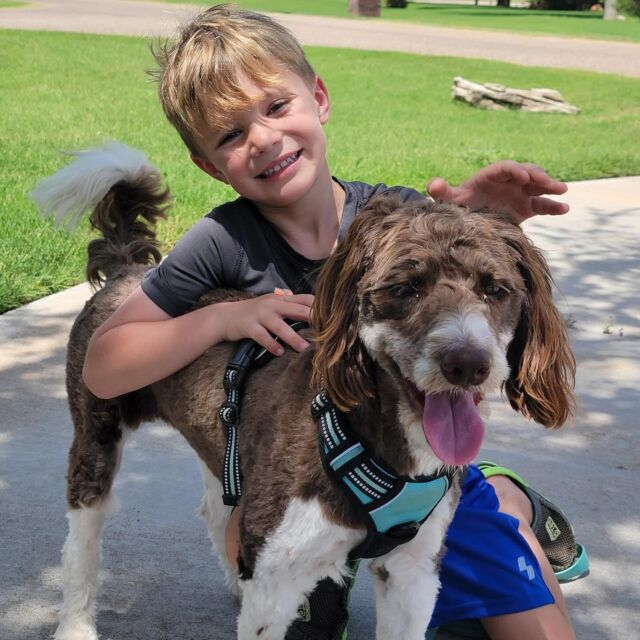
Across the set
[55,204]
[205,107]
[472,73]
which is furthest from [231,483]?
[472,73]

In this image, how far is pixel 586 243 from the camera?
8078 millimetres

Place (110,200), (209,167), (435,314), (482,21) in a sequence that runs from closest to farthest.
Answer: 1. (435,314)
2. (209,167)
3. (110,200)
4. (482,21)

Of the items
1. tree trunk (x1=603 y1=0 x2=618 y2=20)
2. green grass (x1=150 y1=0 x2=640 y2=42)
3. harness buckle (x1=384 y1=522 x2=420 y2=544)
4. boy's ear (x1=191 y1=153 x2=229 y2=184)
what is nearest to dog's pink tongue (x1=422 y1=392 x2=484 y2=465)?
harness buckle (x1=384 y1=522 x2=420 y2=544)

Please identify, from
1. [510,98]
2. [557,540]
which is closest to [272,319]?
[557,540]

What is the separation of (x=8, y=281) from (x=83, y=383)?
3253 millimetres

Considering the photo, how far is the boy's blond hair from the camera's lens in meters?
3.16

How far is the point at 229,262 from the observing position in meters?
3.22

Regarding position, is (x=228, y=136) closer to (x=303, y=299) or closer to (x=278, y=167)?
(x=278, y=167)

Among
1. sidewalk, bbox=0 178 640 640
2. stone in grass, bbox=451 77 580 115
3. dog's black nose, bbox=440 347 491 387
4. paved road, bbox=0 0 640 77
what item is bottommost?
paved road, bbox=0 0 640 77

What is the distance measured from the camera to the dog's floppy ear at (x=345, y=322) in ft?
8.16

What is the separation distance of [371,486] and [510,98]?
49.2ft

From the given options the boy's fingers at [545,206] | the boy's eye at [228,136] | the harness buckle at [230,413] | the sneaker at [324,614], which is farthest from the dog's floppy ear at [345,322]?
the boy's fingers at [545,206]

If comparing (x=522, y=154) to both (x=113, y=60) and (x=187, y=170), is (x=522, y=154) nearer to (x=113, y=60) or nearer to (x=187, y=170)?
(x=187, y=170)

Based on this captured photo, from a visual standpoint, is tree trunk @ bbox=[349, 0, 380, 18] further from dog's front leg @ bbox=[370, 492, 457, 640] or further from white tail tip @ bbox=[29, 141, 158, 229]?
Result: dog's front leg @ bbox=[370, 492, 457, 640]
